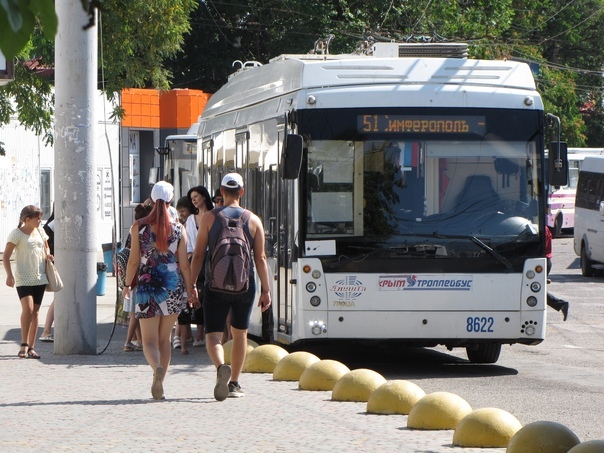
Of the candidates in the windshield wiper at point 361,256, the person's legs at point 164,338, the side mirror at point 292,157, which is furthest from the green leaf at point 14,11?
the windshield wiper at point 361,256

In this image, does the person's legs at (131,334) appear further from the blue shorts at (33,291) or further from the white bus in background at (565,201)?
the white bus in background at (565,201)

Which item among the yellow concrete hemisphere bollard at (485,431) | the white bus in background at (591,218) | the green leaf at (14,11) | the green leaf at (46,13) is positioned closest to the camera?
the green leaf at (14,11)

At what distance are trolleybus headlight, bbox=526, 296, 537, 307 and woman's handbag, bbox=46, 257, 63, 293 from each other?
4757 mm

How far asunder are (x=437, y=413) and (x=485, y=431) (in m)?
0.74

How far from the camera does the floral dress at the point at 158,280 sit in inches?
383

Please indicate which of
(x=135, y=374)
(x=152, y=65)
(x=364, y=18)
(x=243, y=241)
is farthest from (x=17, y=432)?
(x=364, y=18)

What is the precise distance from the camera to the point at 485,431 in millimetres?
7473

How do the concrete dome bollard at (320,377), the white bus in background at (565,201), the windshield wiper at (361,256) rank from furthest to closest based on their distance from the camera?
the white bus in background at (565,201) → the windshield wiper at (361,256) → the concrete dome bollard at (320,377)

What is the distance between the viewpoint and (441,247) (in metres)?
12.2

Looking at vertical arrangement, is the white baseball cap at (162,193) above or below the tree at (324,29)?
below

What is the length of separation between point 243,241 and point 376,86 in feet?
10.9

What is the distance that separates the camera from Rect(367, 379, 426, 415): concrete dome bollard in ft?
29.1

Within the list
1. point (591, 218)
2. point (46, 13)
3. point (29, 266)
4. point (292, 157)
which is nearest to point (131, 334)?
point (29, 266)

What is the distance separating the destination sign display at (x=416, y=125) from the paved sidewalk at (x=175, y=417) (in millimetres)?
2646
